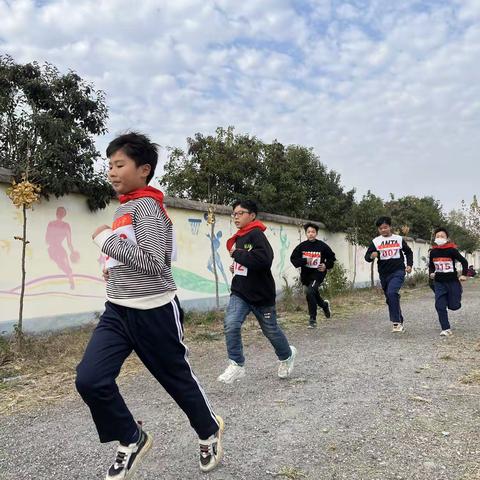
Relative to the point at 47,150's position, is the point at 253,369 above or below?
below

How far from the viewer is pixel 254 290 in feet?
15.1

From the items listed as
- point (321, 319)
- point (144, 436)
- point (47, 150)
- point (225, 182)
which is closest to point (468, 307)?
point (321, 319)

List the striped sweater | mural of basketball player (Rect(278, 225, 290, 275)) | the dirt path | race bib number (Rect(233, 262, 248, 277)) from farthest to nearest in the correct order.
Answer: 1. mural of basketball player (Rect(278, 225, 290, 275))
2. race bib number (Rect(233, 262, 248, 277))
3. the dirt path
4. the striped sweater

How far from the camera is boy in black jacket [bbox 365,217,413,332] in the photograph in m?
7.40

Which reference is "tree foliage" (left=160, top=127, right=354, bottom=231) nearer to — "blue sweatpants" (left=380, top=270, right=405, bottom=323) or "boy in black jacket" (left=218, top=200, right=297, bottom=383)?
"blue sweatpants" (left=380, top=270, right=405, bottom=323)

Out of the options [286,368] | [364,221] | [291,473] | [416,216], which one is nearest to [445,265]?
[286,368]

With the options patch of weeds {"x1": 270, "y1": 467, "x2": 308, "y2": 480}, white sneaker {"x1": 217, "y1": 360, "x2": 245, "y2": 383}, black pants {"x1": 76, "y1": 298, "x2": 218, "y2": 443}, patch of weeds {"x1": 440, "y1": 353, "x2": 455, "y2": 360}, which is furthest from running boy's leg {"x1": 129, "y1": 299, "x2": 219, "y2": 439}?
patch of weeds {"x1": 440, "y1": 353, "x2": 455, "y2": 360}

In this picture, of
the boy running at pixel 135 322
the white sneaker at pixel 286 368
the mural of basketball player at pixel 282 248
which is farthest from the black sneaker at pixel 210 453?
the mural of basketball player at pixel 282 248

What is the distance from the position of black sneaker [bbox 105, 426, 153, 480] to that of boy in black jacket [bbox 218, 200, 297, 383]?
1965 mm

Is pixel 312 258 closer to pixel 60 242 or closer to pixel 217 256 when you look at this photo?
pixel 217 256

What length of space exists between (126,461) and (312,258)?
20.5 ft

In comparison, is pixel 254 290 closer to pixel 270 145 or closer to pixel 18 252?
pixel 18 252

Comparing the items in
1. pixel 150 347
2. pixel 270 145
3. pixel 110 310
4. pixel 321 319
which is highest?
pixel 270 145

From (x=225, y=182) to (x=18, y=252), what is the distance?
8207 millimetres
